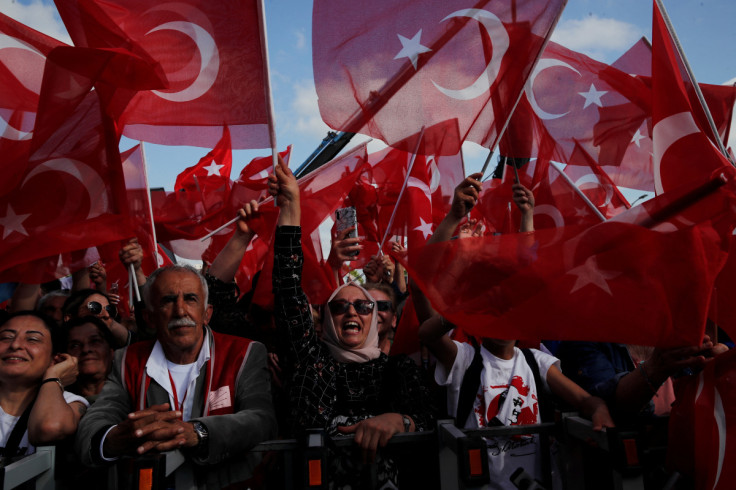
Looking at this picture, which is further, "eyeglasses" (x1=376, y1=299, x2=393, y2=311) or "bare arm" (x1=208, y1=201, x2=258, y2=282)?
"eyeglasses" (x1=376, y1=299, x2=393, y2=311)

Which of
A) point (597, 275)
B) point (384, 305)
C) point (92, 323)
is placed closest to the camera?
point (597, 275)

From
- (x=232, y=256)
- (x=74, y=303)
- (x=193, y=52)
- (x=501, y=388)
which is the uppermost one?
(x=193, y=52)

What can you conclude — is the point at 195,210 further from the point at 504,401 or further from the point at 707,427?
the point at 707,427

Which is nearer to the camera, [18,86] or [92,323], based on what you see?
[92,323]

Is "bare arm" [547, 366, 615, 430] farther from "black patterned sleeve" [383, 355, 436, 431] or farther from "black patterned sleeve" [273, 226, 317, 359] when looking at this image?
"black patterned sleeve" [273, 226, 317, 359]

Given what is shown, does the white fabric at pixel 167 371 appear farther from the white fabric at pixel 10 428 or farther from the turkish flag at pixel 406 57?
the turkish flag at pixel 406 57

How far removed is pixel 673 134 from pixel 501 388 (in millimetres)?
1528

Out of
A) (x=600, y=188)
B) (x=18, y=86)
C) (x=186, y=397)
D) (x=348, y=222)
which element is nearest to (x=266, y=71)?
(x=348, y=222)

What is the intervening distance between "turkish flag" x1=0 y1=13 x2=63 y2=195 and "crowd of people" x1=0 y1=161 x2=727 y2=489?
1187 mm

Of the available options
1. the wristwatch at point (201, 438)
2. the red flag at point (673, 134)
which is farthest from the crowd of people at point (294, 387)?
the red flag at point (673, 134)

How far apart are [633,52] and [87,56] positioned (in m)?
4.94

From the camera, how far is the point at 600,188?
19.5ft

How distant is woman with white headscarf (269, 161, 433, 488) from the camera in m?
2.56

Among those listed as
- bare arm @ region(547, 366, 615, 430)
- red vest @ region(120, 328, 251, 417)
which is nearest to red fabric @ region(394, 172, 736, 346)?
bare arm @ region(547, 366, 615, 430)
